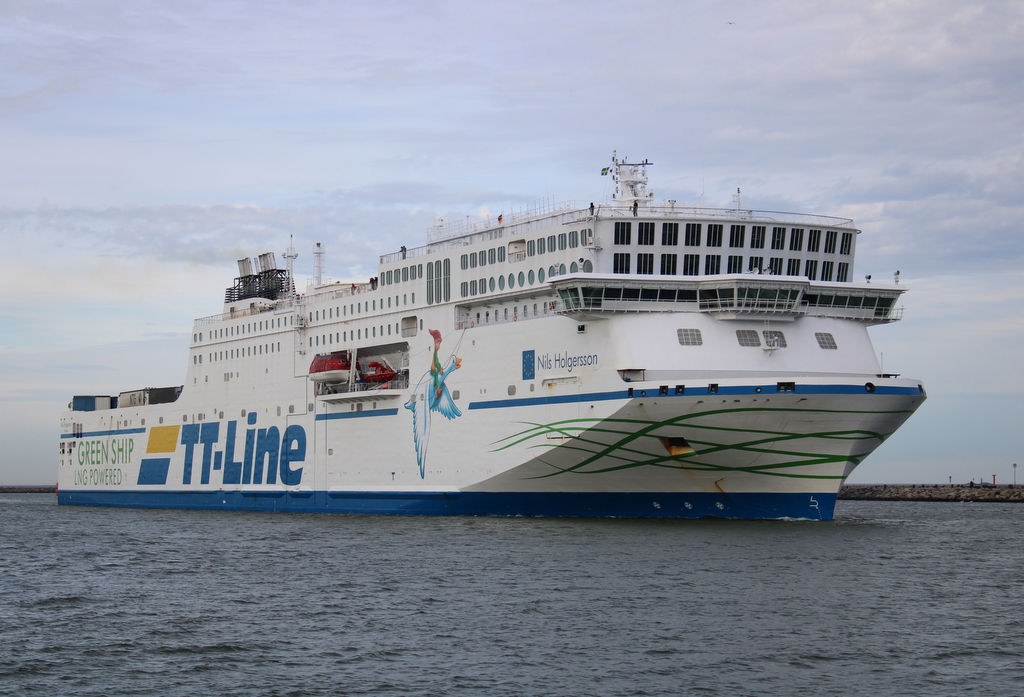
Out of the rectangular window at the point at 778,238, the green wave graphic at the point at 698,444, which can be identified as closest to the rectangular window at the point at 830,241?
the rectangular window at the point at 778,238

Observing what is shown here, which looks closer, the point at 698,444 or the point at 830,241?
the point at 698,444

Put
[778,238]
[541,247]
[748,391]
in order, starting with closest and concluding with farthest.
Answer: [748,391]
[778,238]
[541,247]

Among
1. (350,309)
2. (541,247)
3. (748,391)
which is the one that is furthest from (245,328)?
(748,391)

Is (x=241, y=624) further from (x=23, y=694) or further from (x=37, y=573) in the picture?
(x=37, y=573)

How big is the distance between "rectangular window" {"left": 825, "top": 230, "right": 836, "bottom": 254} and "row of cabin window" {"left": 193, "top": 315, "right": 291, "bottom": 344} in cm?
2255

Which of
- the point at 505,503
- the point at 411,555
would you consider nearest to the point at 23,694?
the point at 411,555

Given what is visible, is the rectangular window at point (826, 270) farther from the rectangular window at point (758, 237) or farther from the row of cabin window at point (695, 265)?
the rectangular window at point (758, 237)

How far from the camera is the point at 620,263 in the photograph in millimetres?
32281

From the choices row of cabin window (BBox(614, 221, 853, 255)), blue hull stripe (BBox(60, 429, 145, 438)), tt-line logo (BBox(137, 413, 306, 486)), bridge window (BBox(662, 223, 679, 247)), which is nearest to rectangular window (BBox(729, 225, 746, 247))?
row of cabin window (BBox(614, 221, 853, 255))

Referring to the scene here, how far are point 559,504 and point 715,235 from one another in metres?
9.30

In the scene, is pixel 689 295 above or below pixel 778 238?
below

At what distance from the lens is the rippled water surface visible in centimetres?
1502

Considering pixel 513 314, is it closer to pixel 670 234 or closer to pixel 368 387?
pixel 670 234

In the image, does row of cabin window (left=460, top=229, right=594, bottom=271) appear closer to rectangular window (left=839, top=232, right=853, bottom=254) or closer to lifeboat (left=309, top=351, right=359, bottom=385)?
lifeboat (left=309, top=351, right=359, bottom=385)
